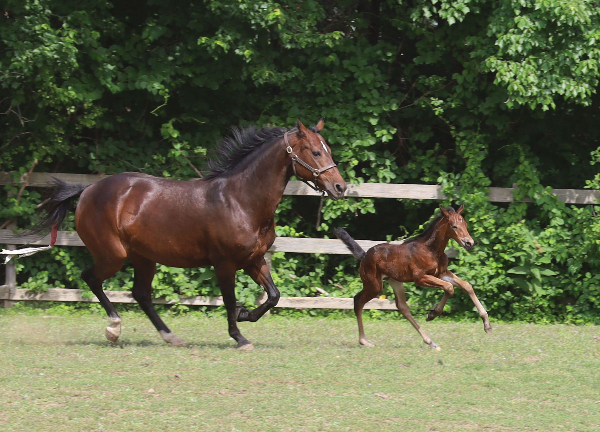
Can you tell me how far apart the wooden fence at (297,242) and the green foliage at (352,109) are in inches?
7.3

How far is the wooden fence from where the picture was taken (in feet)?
36.5

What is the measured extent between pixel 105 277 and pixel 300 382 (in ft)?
9.38

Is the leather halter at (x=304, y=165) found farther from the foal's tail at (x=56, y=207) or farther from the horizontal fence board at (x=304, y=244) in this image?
the horizontal fence board at (x=304, y=244)

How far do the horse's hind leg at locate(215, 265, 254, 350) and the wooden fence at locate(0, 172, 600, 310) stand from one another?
2.88 m

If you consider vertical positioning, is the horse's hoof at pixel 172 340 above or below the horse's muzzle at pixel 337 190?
below

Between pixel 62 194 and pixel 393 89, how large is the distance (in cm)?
567

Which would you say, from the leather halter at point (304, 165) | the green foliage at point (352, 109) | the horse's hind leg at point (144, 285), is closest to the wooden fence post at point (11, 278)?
the green foliage at point (352, 109)

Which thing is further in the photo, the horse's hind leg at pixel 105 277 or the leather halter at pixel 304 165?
the horse's hind leg at pixel 105 277

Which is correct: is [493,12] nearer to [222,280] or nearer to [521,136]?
[521,136]

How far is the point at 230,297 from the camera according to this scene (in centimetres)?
823

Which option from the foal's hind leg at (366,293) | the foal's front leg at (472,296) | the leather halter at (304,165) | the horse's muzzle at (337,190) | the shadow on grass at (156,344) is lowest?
the shadow on grass at (156,344)

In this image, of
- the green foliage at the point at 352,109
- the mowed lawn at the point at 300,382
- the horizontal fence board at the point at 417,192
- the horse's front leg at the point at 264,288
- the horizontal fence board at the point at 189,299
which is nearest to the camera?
the mowed lawn at the point at 300,382

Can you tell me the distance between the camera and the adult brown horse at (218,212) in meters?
8.02

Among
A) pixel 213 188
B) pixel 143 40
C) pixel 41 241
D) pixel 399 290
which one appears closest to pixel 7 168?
pixel 41 241
